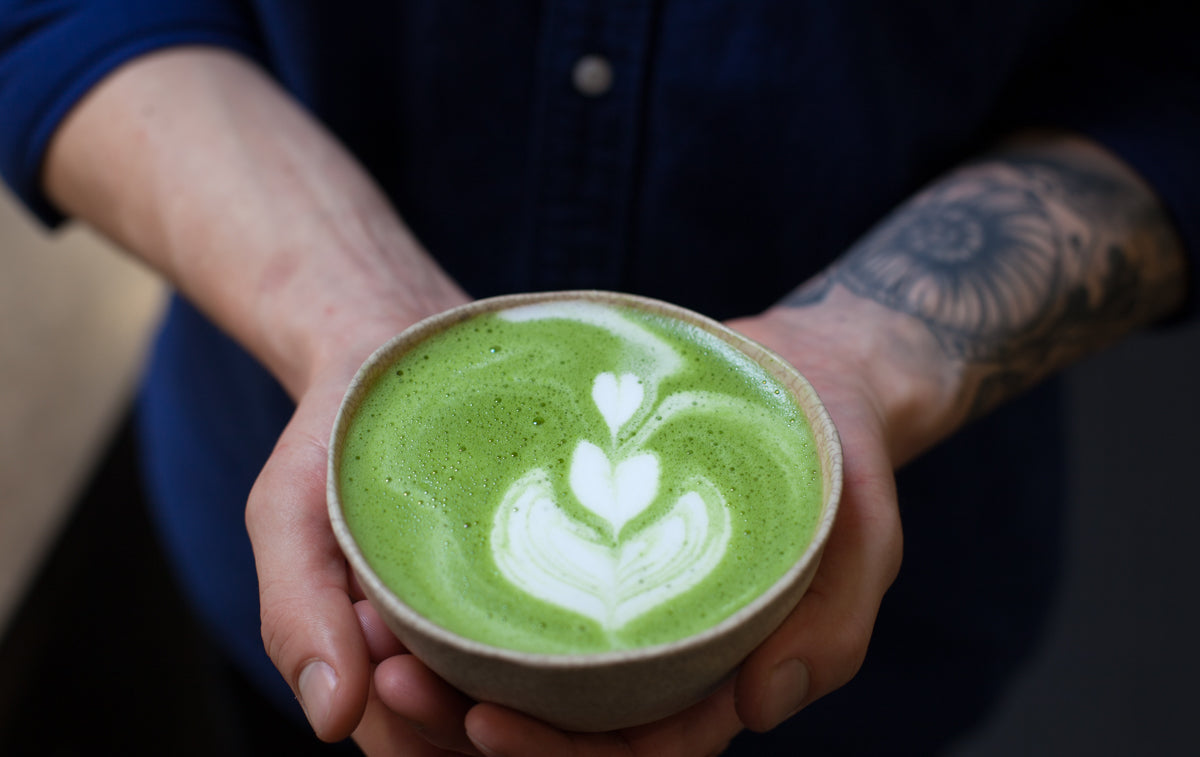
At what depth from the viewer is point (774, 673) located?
0.82 metres

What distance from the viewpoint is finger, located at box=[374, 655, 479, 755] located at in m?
0.82

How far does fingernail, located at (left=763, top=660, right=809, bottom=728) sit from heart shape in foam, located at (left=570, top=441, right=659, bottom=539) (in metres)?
0.19

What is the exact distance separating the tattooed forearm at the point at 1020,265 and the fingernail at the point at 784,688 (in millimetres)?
522

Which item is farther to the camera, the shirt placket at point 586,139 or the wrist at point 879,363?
the shirt placket at point 586,139

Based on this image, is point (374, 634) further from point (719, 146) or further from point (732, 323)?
point (719, 146)

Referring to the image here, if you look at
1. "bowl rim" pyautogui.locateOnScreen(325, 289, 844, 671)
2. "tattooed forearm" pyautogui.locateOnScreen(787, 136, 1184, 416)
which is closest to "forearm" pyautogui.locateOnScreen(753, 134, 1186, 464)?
"tattooed forearm" pyautogui.locateOnScreen(787, 136, 1184, 416)

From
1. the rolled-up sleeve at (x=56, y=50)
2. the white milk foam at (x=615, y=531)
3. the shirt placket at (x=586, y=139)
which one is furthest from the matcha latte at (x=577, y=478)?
the rolled-up sleeve at (x=56, y=50)

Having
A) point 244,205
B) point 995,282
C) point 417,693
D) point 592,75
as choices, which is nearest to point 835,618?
point 417,693

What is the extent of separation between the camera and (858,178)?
4.47ft

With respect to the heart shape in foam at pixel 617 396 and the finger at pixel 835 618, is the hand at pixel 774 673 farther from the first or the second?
the heart shape in foam at pixel 617 396

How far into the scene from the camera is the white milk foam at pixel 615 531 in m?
0.82

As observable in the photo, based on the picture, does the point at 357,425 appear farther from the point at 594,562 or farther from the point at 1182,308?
the point at 1182,308

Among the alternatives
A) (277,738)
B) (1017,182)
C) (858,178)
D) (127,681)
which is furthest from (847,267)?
(127,681)

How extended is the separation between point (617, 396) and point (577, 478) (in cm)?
12
